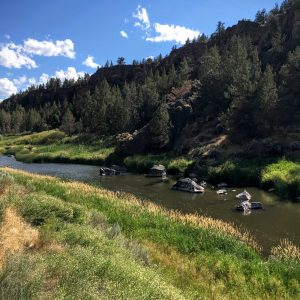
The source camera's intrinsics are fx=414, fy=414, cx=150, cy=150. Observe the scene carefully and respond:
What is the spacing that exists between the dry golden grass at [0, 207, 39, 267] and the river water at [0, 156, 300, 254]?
13497mm

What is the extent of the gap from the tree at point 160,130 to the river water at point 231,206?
1854 centimetres

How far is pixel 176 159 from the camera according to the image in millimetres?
62719

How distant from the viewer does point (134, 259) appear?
531 inches

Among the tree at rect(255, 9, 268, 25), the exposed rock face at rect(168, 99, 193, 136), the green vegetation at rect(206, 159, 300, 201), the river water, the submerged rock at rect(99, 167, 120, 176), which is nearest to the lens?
the river water

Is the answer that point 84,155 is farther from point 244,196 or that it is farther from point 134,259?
point 134,259

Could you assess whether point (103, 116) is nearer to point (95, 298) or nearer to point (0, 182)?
point (0, 182)

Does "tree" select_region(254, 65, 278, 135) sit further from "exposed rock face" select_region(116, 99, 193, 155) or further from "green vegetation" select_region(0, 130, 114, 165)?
"green vegetation" select_region(0, 130, 114, 165)

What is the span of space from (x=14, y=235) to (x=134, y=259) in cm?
391

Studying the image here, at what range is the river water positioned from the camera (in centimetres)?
2703

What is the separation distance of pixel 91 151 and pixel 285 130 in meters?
42.2

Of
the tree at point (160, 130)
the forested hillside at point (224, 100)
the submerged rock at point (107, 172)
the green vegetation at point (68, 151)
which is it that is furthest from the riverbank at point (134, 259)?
the green vegetation at point (68, 151)

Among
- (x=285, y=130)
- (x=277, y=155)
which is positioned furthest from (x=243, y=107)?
(x=277, y=155)

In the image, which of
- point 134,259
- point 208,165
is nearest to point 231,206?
point 208,165

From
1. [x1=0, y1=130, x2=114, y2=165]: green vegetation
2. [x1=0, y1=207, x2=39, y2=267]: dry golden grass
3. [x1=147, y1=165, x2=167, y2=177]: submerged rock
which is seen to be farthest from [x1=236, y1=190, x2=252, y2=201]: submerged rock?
[x1=0, y1=130, x2=114, y2=165]: green vegetation
